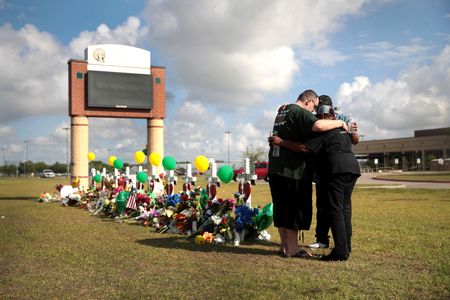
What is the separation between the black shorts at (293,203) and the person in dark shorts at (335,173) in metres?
0.23

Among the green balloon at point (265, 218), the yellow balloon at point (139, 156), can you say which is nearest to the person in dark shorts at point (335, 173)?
→ the green balloon at point (265, 218)

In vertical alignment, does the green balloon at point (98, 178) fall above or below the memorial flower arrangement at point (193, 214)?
above

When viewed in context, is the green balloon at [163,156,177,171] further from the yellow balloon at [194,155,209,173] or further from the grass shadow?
the grass shadow

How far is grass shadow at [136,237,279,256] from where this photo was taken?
21.1ft

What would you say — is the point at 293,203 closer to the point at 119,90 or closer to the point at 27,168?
the point at 119,90

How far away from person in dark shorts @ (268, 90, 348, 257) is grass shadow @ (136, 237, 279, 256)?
604 millimetres

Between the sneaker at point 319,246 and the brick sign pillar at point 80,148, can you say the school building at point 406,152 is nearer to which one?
the brick sign pillar at point 80,148

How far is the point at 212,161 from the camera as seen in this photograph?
9.02 m

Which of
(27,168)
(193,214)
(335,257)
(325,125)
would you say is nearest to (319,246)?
(335,257)

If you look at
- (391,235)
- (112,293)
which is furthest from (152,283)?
(391,235)

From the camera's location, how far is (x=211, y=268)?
5238 millimetres

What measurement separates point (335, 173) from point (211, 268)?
1.84 meters

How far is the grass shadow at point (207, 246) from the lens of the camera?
6.43 meters

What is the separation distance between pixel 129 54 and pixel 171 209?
41.4 ft
